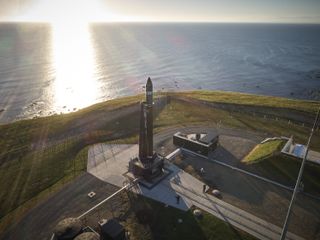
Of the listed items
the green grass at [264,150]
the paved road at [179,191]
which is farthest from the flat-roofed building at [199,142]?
the green grass at [264,150]

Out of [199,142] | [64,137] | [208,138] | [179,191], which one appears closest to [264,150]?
[208,138]

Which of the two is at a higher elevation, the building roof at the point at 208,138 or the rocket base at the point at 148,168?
the building roof at the point at 208,138

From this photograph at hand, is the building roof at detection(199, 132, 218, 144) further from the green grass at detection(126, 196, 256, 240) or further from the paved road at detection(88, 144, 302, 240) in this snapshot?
the green grass at detection(126, 196, 256, 240)

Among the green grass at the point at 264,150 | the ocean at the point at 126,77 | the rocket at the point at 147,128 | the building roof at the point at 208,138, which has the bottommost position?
the ocean at the point at 126,77

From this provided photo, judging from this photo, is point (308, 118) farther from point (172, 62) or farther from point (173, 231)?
point (172, 62)

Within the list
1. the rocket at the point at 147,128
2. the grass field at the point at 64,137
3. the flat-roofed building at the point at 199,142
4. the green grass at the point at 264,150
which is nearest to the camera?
the rocket at the point at 147,128

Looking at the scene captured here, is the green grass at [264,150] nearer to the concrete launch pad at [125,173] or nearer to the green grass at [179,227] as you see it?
the concrete launch pad at [125,173]
